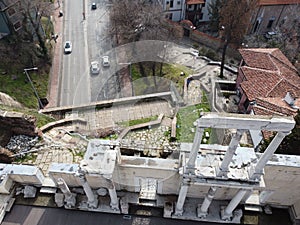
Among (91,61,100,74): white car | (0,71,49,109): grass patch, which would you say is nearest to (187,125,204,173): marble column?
(0,71,49,109): grass patch

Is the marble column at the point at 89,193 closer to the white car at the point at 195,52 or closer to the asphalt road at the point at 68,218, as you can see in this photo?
the asphalt road at the point at 68,218

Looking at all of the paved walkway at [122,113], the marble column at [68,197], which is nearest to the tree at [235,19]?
the paved walkway at [122,113]

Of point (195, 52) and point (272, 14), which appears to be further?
point (272, 14)

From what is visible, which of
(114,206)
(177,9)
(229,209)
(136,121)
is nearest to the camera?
(229,209)

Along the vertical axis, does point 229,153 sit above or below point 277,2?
above

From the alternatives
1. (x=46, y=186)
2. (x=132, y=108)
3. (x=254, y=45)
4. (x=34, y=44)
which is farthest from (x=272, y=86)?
(x=34, y=44)

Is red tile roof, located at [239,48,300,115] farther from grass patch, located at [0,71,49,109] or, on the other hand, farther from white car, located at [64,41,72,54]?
white car, located at [64,41,72,54]

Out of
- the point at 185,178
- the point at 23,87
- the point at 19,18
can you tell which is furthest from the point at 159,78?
the point at 185,178

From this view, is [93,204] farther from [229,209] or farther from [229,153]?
[229,153]
